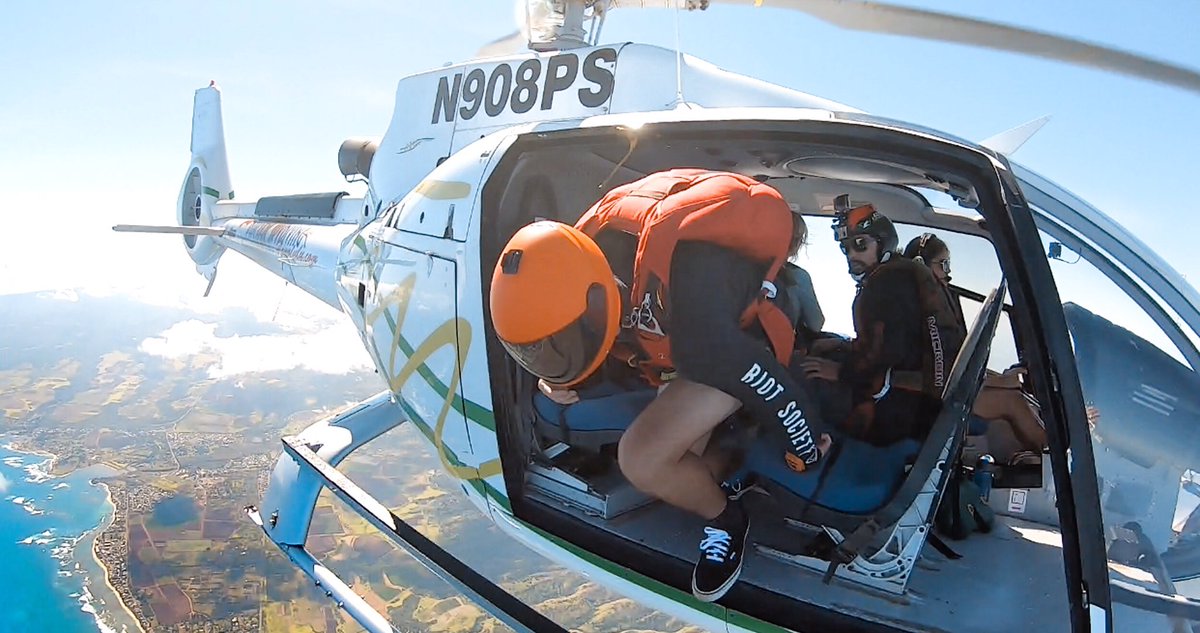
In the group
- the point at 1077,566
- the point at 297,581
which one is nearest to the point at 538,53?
the point at 1077,566

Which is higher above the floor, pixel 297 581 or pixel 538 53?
pixel 538 53

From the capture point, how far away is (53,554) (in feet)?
108

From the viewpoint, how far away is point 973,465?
2660 mm

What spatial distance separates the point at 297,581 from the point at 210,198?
84.4ft

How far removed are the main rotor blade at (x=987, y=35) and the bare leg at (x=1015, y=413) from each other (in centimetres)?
131

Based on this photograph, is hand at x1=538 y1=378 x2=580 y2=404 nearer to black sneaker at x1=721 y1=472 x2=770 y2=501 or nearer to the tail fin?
black sneaker at x1=721 y1=472 x2=770 y2=501

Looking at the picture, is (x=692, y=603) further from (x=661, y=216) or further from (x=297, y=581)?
(x=297, y=581)

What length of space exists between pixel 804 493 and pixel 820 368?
2.85 ft

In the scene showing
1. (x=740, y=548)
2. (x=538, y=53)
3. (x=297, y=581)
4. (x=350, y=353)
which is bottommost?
(x=350, y=353)

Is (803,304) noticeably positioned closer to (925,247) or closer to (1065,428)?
(925,247)

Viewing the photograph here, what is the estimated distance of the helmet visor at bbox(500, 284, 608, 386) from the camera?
5.47 feet

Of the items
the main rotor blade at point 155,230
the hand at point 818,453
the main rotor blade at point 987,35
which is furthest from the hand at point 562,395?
the main rotor blade at point 155,230

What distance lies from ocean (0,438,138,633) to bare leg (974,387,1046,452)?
3461 centimetres

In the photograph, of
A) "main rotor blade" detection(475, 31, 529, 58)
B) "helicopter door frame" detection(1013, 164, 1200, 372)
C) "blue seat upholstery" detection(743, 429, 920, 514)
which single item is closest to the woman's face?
"helicopter door frame" detection(1013, 164, 1200, 372)
